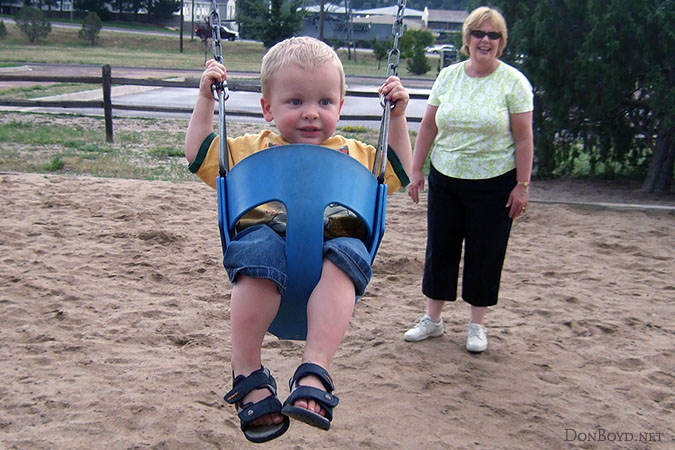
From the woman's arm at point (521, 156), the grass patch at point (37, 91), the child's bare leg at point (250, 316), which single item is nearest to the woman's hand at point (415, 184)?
the woman's arm at point (521, 156)

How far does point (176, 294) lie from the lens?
161 inches

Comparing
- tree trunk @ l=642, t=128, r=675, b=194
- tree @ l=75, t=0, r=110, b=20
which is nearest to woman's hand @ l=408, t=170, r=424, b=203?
tree trunk @ l=642, t=128, r=675, b=194

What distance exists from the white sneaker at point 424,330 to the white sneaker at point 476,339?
0.62 feet

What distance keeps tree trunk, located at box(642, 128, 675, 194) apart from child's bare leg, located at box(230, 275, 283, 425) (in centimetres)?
597

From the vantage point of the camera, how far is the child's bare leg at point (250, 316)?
6.46ft

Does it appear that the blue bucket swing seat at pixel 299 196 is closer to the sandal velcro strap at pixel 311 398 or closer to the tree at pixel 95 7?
the sandal velcro strap at pixel 311 398

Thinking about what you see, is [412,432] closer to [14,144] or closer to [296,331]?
[296,331]

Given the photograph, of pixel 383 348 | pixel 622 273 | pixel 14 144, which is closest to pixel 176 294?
pixel 383 348

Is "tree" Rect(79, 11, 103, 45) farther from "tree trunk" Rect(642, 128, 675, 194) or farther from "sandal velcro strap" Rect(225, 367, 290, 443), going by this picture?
"sandal velcro strap" Rect(225, 367, 290, 443)

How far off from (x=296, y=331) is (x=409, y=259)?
8.87 feet

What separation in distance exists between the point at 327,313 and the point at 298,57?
805mm

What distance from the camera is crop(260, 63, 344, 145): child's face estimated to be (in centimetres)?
211

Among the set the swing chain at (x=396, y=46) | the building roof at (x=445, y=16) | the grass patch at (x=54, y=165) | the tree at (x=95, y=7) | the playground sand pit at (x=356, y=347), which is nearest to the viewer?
the swing chain at (x=396, y=46)

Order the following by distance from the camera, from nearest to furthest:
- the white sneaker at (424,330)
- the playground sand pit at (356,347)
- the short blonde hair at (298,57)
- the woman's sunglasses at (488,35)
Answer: the short blonde hair at (298,57), the playground sand pit at (356,347), the woman's sunglasses at (488,35), the white sneaker at (424,330)
